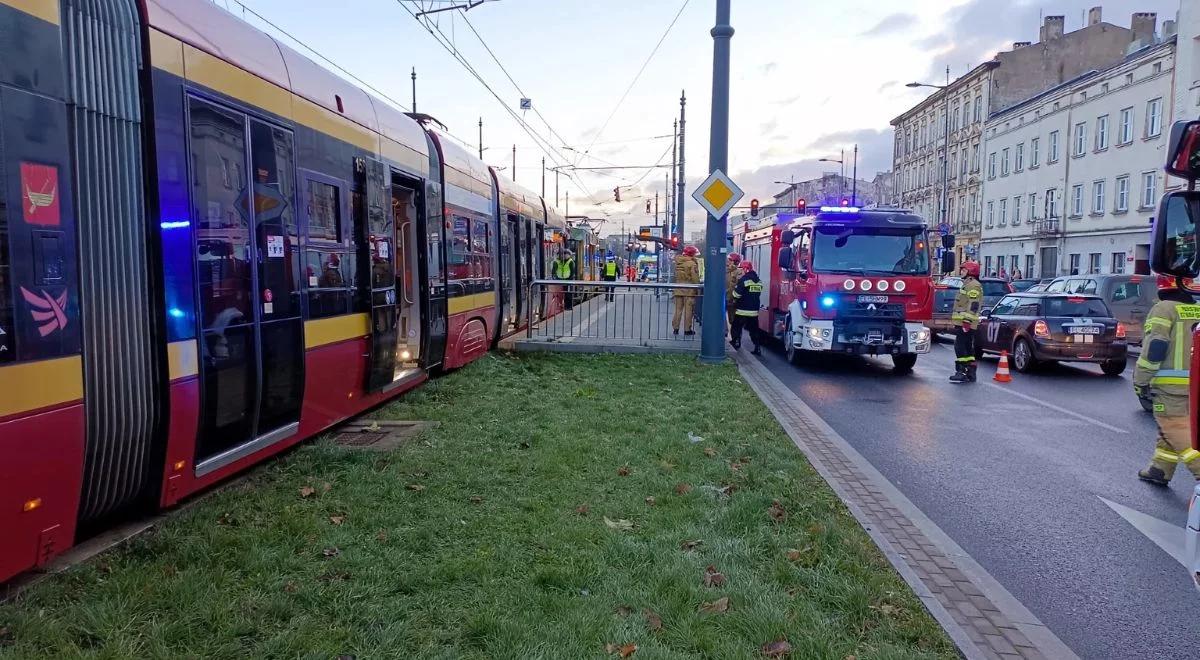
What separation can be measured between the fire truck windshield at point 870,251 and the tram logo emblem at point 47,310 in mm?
11144

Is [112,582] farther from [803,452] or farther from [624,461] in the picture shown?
[803,452]

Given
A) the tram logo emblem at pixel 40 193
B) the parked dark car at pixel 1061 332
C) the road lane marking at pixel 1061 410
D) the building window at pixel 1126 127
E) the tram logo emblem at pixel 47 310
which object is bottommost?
the road lane marking at pixel 1061 410

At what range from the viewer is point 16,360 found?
10.9ft

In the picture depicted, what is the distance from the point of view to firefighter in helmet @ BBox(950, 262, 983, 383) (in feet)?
40.0

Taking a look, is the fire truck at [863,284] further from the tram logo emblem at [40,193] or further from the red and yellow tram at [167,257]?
the tram logo emblem at [40,193]

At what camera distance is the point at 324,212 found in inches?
251

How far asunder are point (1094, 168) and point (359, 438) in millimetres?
44726

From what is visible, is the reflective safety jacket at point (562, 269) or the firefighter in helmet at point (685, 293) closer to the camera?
the firefighter in helmet at point (685, 293)

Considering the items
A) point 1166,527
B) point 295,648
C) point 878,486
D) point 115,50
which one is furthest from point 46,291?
point 1166,527

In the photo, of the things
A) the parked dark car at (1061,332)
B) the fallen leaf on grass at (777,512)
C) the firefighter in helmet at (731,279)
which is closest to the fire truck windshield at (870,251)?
the parked dark car at (1061,332)

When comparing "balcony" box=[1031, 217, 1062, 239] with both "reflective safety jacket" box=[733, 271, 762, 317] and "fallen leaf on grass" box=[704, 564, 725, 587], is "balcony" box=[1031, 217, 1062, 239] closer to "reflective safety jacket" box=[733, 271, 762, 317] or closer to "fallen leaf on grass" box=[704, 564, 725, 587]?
"reflective safety jacket" box=[733, 271, 762, 317]

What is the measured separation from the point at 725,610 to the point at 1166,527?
3.90 meters

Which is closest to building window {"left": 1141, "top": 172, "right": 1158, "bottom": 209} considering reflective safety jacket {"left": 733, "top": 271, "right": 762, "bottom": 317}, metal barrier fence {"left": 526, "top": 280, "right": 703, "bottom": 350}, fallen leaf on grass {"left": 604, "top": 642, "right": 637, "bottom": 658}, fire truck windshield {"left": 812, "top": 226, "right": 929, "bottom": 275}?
fire truck windshield {"left": 812, "top": 226, "right": 929, "bottom": 275}

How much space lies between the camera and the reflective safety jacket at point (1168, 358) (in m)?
5.81
